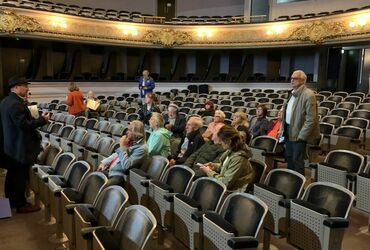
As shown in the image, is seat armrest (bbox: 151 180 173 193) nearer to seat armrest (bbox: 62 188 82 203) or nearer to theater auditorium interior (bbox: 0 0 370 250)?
theater auditorium interior (bbox: 0 0 370 250)

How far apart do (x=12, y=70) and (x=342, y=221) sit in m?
13.9

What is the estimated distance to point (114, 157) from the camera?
12.4 ft

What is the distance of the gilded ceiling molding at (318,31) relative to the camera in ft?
40.5

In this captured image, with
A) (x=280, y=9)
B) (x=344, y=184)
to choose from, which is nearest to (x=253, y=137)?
(x=344, y=184)

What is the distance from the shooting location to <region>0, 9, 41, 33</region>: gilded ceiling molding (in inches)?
437

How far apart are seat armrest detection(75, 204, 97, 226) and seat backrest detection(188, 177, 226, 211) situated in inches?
31.7

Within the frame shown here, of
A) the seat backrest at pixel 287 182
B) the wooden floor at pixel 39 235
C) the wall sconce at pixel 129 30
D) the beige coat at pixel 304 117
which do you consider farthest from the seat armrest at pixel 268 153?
the wall sconce at pixel 129 30

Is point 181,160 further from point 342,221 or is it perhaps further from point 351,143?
point 351,143

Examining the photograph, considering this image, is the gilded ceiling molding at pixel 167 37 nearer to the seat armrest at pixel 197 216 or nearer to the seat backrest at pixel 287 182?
the seat backrest at pixel 287 182

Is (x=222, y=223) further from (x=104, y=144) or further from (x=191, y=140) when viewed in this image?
(x=104, y=144)

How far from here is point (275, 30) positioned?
14.3 m

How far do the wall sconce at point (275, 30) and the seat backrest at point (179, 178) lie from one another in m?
12.4

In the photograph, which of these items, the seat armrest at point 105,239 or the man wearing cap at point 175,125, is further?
the man wearing cap at point 175,125

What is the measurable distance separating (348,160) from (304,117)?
62 cm
